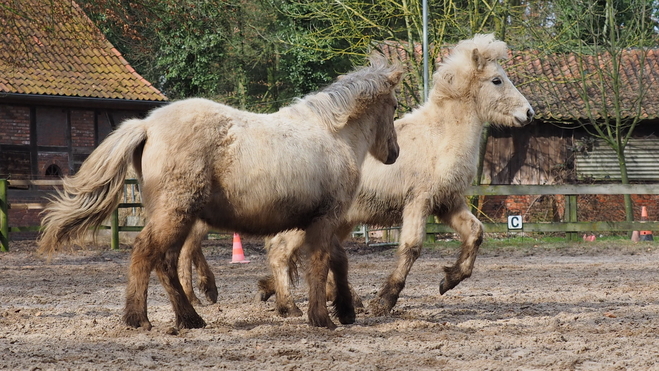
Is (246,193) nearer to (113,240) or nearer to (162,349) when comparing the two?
(162,349)

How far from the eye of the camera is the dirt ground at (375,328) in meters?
5.28

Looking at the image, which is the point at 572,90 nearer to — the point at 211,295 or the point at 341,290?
the point at 211,295

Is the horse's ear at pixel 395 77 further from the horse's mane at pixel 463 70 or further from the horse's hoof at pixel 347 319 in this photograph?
the horse's hoof at pixel 347 319

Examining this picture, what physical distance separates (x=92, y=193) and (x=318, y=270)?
5.83 ft

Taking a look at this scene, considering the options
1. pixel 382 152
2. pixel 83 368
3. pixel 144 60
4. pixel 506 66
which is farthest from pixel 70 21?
pixel 144 60

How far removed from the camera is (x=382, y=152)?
7.89m

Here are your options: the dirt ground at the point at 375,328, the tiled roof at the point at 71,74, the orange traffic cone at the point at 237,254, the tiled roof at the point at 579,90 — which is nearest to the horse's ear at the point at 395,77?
the dirt ground at the point at 375,328

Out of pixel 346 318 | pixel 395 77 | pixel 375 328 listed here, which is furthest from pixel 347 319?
pixel 395 77

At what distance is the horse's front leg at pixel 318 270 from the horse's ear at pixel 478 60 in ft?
10.0

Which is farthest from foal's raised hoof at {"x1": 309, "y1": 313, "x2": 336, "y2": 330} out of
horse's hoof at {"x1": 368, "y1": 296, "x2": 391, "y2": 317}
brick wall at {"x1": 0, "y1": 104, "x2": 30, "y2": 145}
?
brick wall at {"x1": 0, "y1": 104, "x2": 30, "y2": 145}

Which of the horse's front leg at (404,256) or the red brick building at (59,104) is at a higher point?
the red brick building at (59,104)

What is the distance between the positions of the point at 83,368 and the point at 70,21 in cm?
1053

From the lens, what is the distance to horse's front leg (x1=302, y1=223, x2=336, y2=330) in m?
6.71

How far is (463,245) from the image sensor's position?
8.33m
